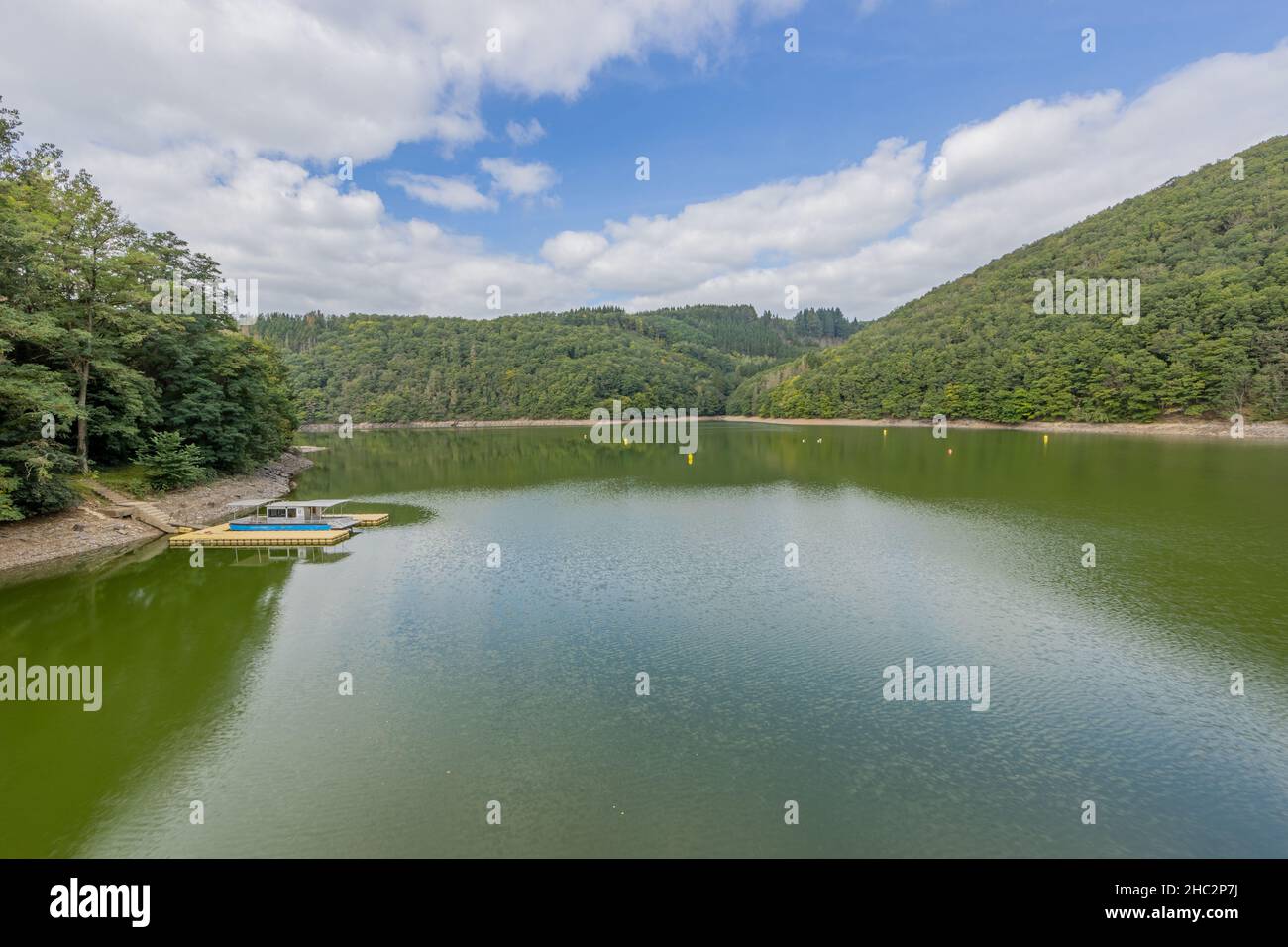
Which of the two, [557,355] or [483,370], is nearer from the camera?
[483,370]

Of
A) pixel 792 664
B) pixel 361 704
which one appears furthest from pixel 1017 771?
pixel 361 704

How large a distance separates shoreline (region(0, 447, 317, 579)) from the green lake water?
128 cm

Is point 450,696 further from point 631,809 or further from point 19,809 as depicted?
point 19,809

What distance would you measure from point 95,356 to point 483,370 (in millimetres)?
131771

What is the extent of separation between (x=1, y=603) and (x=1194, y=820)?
32.4 metres

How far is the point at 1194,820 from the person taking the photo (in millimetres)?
9883

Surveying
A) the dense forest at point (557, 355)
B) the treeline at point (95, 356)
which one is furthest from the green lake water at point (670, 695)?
the dense forest at point (557, 355)

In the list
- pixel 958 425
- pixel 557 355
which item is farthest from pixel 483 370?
pixel 958 425

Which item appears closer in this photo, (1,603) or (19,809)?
(19,809)

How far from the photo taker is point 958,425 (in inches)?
4136

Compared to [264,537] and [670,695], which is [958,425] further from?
[670,695]

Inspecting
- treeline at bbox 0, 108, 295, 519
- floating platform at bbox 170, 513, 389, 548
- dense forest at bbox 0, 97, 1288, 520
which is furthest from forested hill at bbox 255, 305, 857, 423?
floating platform at bbox 170, 513, 389, 548

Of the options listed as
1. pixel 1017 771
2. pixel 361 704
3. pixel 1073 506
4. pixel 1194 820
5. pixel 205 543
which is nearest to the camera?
pixel 1194 820
